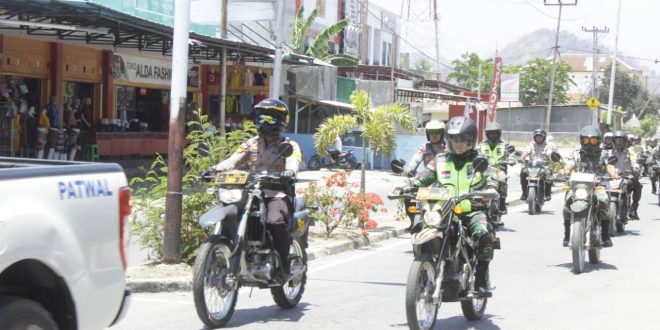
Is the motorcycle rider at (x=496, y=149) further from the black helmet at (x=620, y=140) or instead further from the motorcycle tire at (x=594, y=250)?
the motorcycle tire at (x=594, y=250)

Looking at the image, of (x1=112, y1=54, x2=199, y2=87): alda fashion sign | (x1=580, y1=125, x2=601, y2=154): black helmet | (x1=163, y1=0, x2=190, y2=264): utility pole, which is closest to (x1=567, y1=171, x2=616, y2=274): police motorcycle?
(x1=580, y1=125, x2=601, y2=154): black helmet

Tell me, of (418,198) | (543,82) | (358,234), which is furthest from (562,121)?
(418,198)

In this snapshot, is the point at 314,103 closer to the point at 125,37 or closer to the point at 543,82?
the point at 125,37

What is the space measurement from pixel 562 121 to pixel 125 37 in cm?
5080

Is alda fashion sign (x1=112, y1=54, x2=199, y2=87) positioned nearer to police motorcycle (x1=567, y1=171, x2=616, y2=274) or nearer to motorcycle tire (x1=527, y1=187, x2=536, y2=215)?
motorcycle tire (x1=527, y1=187, x2=536, y2=215)

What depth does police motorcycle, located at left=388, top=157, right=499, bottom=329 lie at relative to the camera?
6.92m

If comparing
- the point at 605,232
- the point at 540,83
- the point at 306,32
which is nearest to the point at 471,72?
the point at 540,83

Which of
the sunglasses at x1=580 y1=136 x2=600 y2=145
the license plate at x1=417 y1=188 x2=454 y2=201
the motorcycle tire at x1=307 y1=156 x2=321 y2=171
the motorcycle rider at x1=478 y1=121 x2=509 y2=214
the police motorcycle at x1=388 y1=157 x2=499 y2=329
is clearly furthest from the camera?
the motorcycle tire at x1=307 y1=156 x2=321 y2=171

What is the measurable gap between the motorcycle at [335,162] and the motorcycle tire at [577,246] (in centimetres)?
2226

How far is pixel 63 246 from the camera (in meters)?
4.52

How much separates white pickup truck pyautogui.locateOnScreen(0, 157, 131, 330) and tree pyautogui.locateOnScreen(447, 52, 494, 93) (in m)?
96.6

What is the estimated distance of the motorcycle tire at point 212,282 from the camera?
7008mm

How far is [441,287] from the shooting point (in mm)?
7309

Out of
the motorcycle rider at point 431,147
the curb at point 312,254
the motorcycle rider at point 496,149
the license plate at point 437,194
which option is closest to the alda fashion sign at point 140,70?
the motorcycle rider at point 496,149
